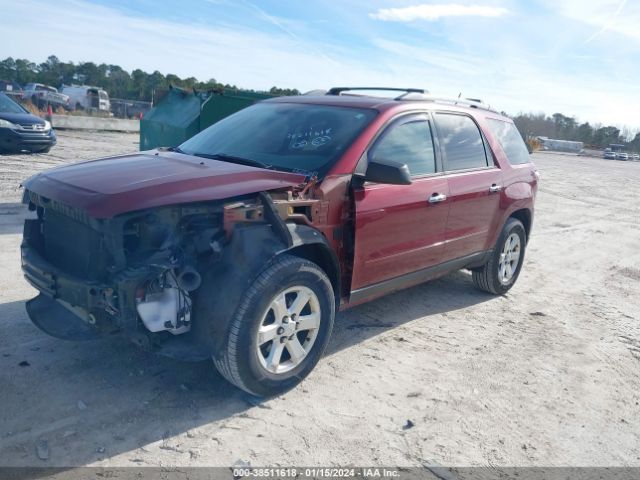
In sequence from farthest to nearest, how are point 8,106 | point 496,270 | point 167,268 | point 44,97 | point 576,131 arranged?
1. point 576,131
2. point 44,97
3. point 8,106
4. point 496,270
5. point 167,268

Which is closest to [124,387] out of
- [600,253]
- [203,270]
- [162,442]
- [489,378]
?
[162,442]

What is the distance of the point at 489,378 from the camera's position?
4.07 metres

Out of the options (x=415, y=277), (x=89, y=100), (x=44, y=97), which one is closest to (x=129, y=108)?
(x=89, y=100)

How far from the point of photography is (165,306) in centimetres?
320

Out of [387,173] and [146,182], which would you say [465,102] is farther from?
[146,182]

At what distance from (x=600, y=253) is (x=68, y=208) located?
25.6 ft

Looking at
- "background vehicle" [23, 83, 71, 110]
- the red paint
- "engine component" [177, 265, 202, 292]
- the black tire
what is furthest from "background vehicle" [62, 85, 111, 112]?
"engine component" [177, 265, 202, 292]

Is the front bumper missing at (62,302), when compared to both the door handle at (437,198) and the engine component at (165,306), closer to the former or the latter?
the engine component at (165,306)

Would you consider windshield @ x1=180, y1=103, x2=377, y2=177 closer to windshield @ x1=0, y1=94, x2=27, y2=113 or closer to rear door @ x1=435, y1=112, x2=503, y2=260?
rear door @ x1=435, y1=112, x2=503, y2=260

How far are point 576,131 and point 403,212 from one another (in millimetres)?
96113

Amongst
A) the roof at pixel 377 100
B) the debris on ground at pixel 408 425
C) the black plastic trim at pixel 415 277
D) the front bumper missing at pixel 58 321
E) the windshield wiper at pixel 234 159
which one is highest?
the roof at pixel 377 100

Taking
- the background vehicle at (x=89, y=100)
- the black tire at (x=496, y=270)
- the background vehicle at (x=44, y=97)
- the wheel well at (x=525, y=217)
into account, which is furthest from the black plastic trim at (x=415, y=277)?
the background vehicle at (x=89, y=100)

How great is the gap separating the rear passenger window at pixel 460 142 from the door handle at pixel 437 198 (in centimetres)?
29

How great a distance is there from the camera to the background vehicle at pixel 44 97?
31061mm
